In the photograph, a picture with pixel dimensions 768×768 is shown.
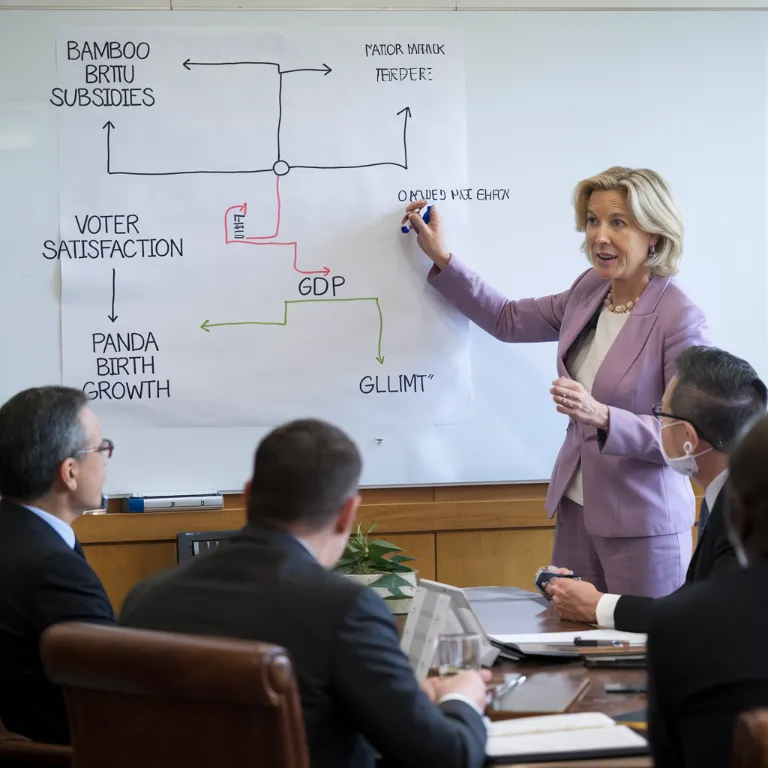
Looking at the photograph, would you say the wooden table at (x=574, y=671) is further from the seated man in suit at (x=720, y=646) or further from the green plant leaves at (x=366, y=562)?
the green plant leaves at (x=366, y=562)

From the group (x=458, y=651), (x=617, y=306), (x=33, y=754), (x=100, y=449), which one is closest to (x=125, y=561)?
(x=100, y=449)

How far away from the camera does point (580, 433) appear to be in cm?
303

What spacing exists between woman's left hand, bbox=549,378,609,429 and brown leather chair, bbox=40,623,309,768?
168cm

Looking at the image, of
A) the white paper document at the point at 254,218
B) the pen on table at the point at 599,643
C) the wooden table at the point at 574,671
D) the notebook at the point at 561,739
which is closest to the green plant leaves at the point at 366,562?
the wooden table at the point at 574,671

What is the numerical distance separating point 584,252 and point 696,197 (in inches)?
18.6

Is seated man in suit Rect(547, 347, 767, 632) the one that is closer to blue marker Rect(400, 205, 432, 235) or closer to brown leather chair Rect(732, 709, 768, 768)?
brown leather chair Rect(732, 709, 768, 768)

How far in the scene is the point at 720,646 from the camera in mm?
Answer: 1269

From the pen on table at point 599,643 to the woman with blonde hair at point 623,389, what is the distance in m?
0.83

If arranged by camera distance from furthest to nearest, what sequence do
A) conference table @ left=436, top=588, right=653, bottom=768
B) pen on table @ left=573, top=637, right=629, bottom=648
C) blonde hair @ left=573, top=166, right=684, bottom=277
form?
blonde hair @ left=573, top=166, right=684, bottom=277 < pen on table @ left=573, top=637, right=629, bottom=648 < conference table @ left=436, top=588, right=653, bottom=768

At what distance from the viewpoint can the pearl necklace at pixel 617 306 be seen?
3.06 m

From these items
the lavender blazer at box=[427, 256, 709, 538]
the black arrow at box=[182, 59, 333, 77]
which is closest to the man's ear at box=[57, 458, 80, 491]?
the lavender blazer at box=[427, 256, 709, 538]

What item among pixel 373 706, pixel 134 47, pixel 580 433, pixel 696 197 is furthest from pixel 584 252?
pixel 373 706

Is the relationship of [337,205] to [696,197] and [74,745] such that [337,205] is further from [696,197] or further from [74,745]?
[74,745]

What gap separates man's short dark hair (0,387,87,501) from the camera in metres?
2.07
